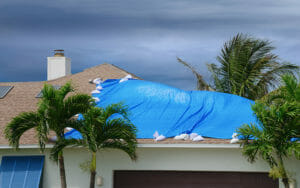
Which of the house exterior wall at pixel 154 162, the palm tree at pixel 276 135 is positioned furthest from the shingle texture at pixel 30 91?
the palm tree at pixel 276 135

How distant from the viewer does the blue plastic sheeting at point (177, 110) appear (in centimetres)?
1694

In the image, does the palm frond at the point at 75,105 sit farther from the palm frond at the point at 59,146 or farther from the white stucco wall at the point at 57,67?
the white stucco wall at the point at 57,67

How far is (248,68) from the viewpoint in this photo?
78.4ft

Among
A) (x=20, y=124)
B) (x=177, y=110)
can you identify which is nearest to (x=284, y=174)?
(x=177, y=110)

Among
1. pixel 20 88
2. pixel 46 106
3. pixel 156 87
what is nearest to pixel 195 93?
pixel 156 87

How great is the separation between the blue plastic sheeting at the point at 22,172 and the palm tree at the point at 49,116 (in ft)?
7.62

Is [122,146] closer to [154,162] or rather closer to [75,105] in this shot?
[154,162]

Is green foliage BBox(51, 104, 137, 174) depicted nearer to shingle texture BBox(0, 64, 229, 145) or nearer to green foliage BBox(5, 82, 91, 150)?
green foliage BBox(5, 82, 91, 150)

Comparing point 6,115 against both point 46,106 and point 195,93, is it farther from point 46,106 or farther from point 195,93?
point 195,93

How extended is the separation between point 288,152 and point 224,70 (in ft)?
35.9

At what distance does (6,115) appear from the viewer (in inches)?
757

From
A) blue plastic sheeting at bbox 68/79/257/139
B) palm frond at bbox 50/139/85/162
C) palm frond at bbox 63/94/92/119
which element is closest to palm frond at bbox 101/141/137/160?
palm frond at bbox 50/139/85/162

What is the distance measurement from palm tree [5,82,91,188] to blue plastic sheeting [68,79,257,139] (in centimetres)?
202

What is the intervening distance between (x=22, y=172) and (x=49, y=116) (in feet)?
12.1
